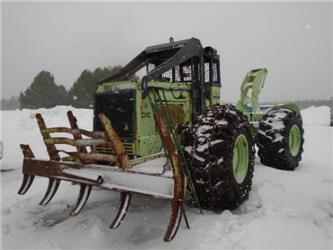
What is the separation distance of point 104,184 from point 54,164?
38.2 inches

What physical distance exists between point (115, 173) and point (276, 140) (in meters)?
3.92

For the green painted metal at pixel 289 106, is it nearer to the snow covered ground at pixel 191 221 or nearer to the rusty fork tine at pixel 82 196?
the snow covered ground at pixel 191 221

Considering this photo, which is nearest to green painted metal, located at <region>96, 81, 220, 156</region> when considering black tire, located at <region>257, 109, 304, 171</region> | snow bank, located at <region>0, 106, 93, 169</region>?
black tire, located at <region>257, 109, 304, 171</region>

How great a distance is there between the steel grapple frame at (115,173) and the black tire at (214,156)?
0.48 metres

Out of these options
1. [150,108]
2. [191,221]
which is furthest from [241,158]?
[150,108]

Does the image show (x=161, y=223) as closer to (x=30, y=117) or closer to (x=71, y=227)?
(x=71, y=227)

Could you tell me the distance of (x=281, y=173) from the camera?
250 inches

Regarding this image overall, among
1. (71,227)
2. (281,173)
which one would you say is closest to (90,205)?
(71,227)

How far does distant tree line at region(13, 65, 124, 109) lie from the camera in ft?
157

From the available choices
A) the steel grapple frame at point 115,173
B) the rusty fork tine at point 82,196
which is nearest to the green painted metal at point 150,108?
the steel grapple frame at point 115,173

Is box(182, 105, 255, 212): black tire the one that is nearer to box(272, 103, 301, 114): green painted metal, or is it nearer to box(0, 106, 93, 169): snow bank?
box(272, 103, 301, 114): green painted metal

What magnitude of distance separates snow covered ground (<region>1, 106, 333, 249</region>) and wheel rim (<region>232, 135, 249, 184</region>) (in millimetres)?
440

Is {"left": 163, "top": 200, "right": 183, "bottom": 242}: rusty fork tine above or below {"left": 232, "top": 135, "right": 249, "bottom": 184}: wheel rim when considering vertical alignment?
below

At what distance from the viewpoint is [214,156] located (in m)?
4.07
